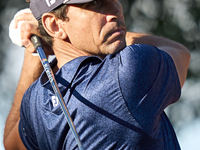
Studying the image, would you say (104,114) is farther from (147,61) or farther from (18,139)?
(18,139)

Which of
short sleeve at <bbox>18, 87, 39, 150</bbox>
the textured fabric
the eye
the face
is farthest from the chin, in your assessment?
short sleeve at <bbox>18, 87, 39, 150</bbox>

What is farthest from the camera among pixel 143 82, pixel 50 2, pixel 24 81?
pixel 24 81

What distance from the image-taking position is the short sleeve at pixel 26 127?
2348mm

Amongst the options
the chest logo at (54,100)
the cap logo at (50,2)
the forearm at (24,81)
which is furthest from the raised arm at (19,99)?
the chest logo at (54,100)

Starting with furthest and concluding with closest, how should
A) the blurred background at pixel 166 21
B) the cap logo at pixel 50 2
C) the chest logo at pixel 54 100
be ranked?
the blurred background at pixel 166 21
the cap logo at pixel 50 2
the chest logo at pixel 54 100

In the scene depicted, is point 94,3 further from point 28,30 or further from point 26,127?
point 26,127

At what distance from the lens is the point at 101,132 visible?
1961 millimetres

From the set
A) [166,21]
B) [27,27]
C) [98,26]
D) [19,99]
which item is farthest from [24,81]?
[166,21]

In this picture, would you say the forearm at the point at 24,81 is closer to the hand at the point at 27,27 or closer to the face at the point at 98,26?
the hand at the point at 27,27

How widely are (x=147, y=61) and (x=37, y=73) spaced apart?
94cm

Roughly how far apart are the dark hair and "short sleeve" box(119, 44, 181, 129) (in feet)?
1.42

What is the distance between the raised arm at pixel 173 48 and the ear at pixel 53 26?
21.7 inches

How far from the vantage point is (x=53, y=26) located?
2.25m

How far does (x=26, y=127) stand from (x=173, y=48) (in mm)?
987
